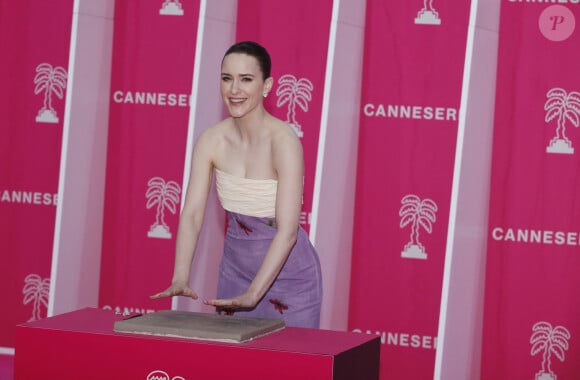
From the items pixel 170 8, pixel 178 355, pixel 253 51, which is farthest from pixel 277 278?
pixel 170 8

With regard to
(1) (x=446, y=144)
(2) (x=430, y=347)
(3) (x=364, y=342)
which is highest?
(1) (x=446, y=144)

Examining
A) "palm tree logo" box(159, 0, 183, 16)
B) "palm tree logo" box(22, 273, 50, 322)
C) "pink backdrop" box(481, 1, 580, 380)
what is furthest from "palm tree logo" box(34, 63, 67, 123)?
"pink backdrop" box(481, 1, 580, 380)

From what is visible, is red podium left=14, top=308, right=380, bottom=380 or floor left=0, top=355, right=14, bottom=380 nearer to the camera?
red podium left=14, top=308, right=380, bottom=380

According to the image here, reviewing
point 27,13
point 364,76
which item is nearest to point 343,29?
point 364,76

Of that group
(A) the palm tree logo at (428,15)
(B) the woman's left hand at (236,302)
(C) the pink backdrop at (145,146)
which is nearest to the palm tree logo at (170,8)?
(C) the pink backdrop at (145,146)

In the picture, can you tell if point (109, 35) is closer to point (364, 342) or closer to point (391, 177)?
point (391, 177)

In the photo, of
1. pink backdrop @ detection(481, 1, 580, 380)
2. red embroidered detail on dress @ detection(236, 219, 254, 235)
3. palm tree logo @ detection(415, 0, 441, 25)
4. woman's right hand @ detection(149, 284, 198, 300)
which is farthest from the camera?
palm tree logo @ detection(415, 0, 441, 25)

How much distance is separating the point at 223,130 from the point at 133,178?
1.78m

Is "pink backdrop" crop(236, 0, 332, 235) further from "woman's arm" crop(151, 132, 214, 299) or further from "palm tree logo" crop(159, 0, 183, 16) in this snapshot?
"woman's arm" crop(151, 132, 214, 299)

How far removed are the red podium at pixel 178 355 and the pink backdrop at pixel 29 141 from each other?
2524 millimetres

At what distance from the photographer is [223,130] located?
275 centimetres

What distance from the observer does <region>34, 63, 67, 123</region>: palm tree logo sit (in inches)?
177

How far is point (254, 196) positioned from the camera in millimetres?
2666

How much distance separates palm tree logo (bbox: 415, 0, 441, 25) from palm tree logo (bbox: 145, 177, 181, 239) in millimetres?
1379
